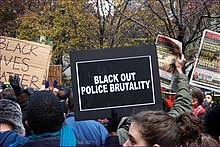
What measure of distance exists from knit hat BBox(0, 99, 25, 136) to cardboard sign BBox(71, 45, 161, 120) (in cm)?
66

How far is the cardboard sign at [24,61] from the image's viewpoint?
573 cm

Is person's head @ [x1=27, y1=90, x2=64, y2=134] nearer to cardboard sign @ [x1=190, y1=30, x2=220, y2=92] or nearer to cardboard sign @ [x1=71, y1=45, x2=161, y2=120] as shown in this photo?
cardboard sign @ [x1=71, y1=45, x2=161, y2=120]

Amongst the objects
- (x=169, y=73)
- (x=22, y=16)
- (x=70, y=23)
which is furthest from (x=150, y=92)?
(x=22, y=16)

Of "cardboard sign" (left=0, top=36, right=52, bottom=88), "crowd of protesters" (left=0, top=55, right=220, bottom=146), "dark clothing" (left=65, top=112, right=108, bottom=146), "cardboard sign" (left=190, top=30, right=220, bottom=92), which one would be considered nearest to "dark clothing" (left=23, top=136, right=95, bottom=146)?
"crowd of protesters" (left=0, top=55, right=220, bottom=146)

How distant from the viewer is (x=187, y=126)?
109 inches

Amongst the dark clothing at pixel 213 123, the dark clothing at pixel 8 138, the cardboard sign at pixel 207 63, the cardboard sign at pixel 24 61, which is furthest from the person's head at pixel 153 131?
the cardboard sign at pixel 24 61

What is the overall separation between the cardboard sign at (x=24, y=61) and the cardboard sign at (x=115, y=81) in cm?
276

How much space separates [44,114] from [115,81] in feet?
2.04

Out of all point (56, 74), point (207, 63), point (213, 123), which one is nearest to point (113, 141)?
point (213, 123)

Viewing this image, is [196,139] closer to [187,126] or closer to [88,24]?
[187,126]

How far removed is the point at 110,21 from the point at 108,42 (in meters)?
1.18

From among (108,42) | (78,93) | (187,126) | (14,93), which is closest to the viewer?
(187,126)

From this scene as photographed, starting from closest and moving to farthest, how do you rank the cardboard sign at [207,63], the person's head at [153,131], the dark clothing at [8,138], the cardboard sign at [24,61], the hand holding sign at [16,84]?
the person's head at [153,131] → the dark clothing at [8,138] → the cardboard sign at [207,63] → the hand holding sign at [16,84] → the cardboard sign at [24,61]

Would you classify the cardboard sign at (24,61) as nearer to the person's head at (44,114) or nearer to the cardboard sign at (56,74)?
the person's head at (44,114)
